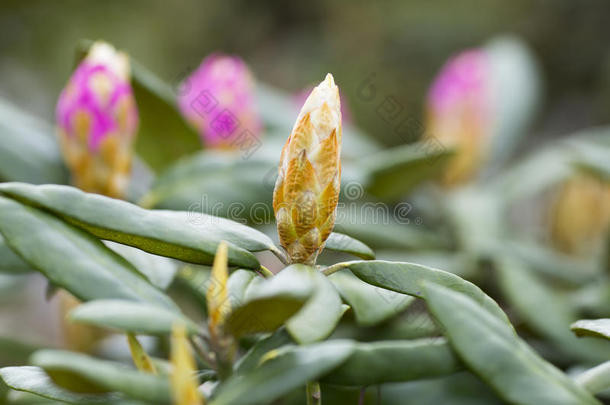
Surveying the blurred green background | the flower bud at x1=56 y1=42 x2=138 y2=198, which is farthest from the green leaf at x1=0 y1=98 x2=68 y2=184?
the blurred green background

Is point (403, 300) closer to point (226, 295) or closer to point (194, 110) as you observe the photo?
point (226, 295)

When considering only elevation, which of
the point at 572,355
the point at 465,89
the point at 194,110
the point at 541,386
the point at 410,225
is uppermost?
the point at 465,89

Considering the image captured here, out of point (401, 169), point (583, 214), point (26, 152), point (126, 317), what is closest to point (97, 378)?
point (126, 317)

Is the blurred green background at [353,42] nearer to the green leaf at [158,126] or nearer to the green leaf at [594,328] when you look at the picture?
the green leaf at [158,126]

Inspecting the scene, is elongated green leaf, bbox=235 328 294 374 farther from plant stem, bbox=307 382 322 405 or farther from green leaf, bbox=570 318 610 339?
green leaf, bbox=570 318 610 339

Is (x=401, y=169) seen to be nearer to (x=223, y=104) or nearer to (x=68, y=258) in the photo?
(x=223, y=104)

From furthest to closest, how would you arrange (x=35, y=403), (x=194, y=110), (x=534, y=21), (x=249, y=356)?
1. (x=534, y=21)
2. (x=194, y=110)
3. (x=35, y=403)
4. (x=249, y=356)

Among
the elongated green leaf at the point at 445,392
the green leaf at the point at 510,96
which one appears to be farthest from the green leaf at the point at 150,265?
the green leaf at the point at 510,96

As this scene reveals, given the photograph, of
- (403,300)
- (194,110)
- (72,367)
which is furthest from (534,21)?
(72,367)
